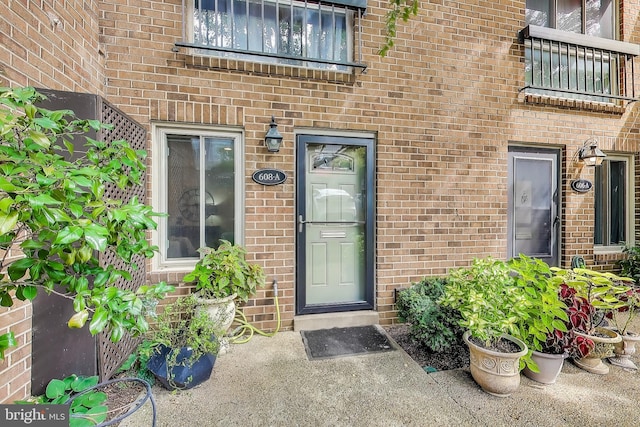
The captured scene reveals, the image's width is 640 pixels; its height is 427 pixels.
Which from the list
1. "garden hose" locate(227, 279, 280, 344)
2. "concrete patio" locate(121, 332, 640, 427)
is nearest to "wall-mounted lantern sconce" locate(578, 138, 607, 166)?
"concrete patio" locate(121, 332, 640, 427)

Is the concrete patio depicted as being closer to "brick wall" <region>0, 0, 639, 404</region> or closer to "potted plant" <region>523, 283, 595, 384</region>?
"potted plant" <region>523, 283, 595, 384</region>

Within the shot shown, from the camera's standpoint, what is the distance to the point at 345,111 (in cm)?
321

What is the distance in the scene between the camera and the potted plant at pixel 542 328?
2.13 m

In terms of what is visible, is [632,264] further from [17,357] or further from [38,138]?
[17,357]

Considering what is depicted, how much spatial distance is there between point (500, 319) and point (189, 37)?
3.72 meters

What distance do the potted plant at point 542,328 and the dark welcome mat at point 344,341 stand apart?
43.5 inches

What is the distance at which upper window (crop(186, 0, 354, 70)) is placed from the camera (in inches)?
117

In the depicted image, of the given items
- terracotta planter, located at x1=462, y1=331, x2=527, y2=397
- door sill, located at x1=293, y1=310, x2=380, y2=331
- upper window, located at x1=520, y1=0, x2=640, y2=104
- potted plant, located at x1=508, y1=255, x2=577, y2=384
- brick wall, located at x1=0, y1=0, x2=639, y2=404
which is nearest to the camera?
terracotta planter, located at x1=462, y1=331, x2=527, y2=397

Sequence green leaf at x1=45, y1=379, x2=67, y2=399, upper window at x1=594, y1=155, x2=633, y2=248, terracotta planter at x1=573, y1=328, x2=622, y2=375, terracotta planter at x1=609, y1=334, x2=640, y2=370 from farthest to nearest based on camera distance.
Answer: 1. upper window at x1=594, y1=155, x2=633, y2=248
2. terracotta planter at x1=609, y1=334, x2=640, y2=370
3. terracotta planter at x1=573, y1=328, x2=622, y2=375
4. green leaf at x1=45, y1=379, x2=67, y2=399

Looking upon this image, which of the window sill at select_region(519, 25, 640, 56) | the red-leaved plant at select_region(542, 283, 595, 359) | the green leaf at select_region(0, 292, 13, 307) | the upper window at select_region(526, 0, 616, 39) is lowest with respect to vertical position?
the red-leaved plant at select_region(542, 283, 595, 359)

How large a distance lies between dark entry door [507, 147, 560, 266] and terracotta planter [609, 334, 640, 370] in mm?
1411

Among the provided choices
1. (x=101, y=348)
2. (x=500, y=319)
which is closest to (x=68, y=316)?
(x=101, y=348)

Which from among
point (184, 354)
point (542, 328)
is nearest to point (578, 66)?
point (542, 328)

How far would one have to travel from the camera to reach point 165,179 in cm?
291
